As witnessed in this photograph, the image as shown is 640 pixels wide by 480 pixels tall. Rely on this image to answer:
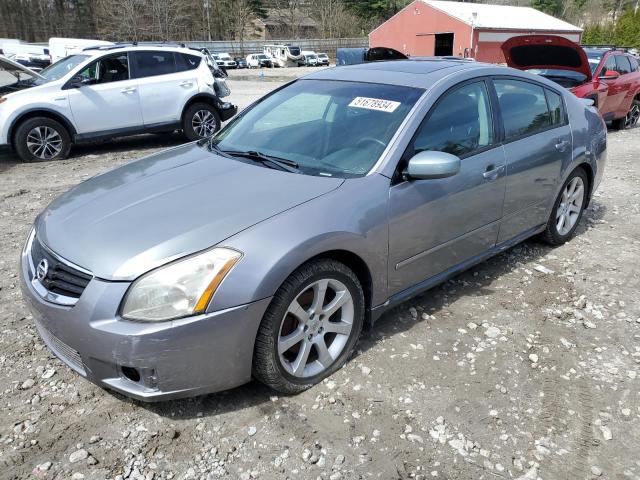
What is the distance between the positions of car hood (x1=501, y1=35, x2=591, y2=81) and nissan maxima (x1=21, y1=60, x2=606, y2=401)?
435 cm

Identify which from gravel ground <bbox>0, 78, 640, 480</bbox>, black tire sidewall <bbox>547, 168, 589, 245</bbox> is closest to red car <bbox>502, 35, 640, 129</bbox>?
black tire sidewall <bbox>547, 168, 589, 245</bbox>

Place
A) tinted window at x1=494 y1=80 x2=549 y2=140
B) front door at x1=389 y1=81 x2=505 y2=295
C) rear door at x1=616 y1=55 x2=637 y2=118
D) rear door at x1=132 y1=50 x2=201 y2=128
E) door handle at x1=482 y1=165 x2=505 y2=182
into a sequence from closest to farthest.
Result: 1. front door at x1=389 y1=81 x2=505 y2=295
2. door handle at x1=482 y1=165 x2=505 y2=182
3. tinted window at x1=494 y1=80 x2=549 y2=140
4. rear door at x1=132 y1=50 x2=201 y2=128
5. rear door at x1=616 y1=55 x2=637 y2=118

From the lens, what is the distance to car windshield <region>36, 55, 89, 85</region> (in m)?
8.40

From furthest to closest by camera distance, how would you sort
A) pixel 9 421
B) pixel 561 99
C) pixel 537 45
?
1. pixel 537 45
2. pixel 561 99
3. pixel 9 421

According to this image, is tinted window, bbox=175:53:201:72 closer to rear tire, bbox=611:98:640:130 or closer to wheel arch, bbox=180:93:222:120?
wheel arch, bbox=180:93:222:120

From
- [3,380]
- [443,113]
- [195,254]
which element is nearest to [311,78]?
[443,113]

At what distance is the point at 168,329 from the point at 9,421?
3.64 ft

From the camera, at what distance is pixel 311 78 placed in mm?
3980

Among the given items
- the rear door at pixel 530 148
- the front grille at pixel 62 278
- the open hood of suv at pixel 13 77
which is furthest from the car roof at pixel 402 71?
the open hood of suv at pixel 13 77

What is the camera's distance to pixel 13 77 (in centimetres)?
836

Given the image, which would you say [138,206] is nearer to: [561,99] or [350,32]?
[561,99]

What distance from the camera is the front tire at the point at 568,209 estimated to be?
15.1ft

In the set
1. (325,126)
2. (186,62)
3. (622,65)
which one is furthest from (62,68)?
(622,65)

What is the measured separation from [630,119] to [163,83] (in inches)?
409
